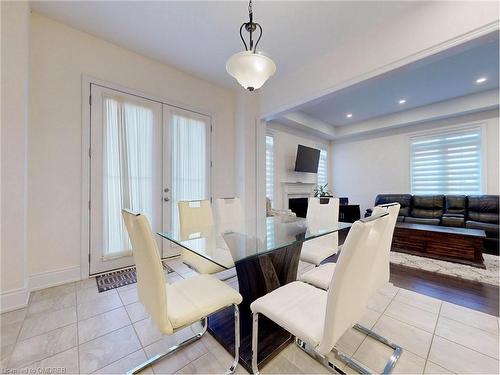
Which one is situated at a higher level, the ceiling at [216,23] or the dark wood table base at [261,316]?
the ceiling at [216,23]

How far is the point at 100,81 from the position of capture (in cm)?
256

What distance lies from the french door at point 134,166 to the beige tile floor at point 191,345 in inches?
31.8

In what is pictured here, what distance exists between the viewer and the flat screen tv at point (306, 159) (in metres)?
5.23

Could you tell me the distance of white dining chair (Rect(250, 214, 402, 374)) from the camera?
2.79ft

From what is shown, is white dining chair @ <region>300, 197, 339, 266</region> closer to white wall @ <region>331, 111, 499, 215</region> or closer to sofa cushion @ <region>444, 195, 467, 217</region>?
sofa cushion @ <region>444, 195, 467, 217</region>

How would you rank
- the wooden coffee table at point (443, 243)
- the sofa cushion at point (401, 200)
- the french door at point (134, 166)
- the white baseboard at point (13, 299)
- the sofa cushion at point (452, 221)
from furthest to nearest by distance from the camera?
the sofa cushion at point (401, 200) → the sofa cushion at point (452, 221) → the wooden coffee table at point (443, 243) → the french door at point (134, 166) → the white baseboard at point (13, 299)

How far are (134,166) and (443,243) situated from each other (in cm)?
456

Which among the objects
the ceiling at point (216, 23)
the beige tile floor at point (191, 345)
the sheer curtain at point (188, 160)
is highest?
the ceiling at point (216, 23)

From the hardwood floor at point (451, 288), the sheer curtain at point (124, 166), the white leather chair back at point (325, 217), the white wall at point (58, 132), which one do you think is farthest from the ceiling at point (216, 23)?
the hardwood floor at point (451, 288)

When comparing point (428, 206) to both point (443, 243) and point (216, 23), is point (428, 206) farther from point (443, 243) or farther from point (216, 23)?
point (216, 23)

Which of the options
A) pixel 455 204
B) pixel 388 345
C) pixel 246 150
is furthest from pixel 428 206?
pixel 388 345

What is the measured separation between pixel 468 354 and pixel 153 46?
13.5ft

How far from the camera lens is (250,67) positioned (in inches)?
60.2

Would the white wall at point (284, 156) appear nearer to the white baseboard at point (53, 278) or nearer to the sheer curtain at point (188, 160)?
the sheer curtain at point (188, 160)
